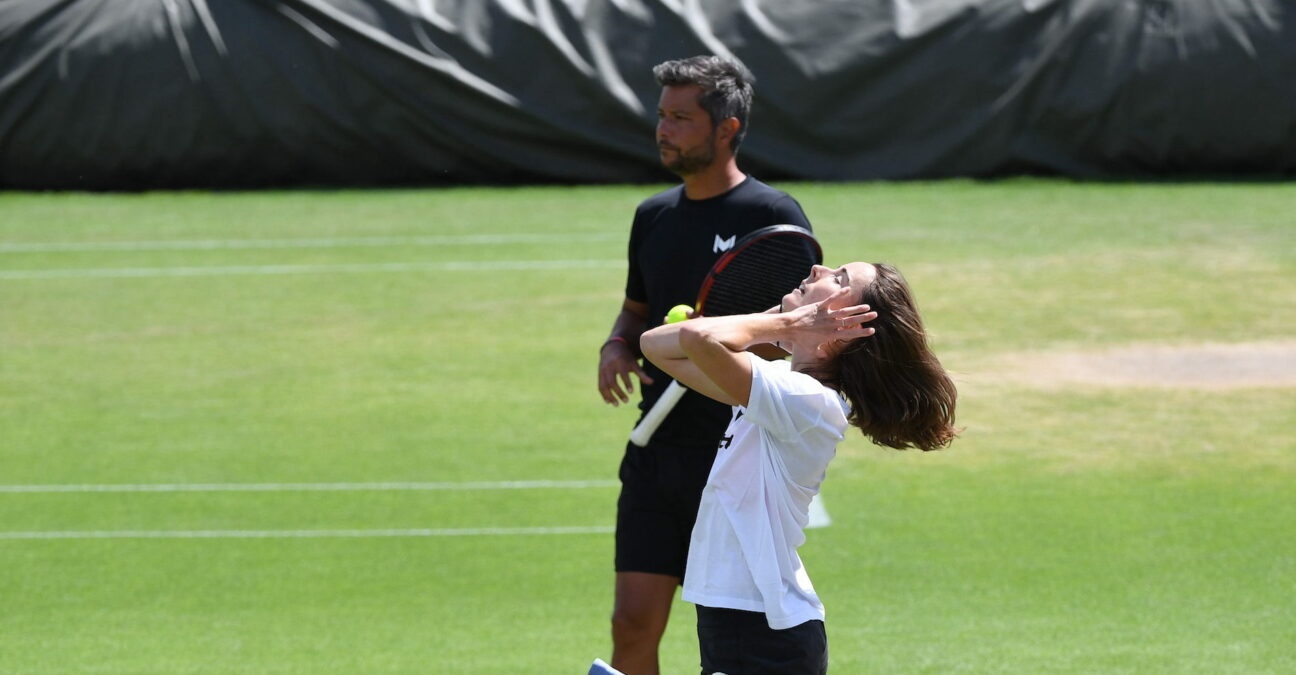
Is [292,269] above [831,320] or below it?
below

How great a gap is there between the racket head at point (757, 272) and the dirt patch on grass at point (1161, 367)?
6.67 m

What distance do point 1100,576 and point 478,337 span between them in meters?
6.32

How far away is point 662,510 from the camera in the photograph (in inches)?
219

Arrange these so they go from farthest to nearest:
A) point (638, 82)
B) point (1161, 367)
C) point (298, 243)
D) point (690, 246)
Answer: point (638, 82), point (298, 243), point (1161, 367), point (690, 246)

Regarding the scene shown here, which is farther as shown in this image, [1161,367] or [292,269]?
[292,269]

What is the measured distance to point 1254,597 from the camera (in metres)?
7.31

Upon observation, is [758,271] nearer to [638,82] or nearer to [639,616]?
[639,616]

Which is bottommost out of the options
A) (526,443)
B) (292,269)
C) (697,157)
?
(292,269)

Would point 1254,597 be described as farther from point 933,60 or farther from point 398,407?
point 933,60

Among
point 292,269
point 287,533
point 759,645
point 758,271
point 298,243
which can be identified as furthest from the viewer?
point 298,243

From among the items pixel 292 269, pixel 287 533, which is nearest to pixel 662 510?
pixel 287 533

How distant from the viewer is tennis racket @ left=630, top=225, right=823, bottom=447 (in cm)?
508

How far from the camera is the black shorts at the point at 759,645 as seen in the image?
3973mm

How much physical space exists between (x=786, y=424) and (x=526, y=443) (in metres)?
6.53
